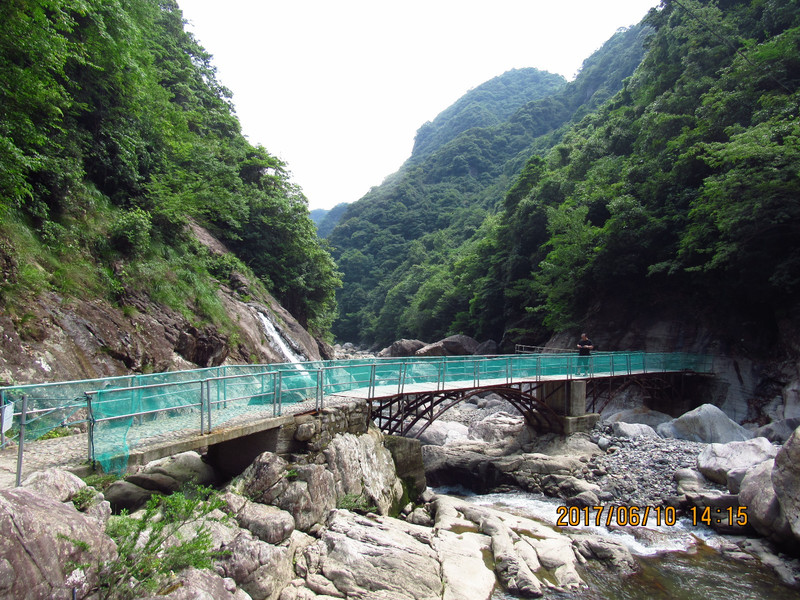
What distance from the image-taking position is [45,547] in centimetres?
349

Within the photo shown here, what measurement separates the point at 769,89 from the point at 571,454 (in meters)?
19.8

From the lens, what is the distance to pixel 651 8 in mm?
36688

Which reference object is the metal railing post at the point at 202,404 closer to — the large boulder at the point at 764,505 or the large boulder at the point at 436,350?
the large boulder at the point at 764,505

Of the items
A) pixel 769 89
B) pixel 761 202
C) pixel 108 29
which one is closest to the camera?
pixel 108 29

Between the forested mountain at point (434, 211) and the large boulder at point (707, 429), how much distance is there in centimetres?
3825

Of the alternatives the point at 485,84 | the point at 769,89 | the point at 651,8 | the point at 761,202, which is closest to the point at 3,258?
the point at 761,202

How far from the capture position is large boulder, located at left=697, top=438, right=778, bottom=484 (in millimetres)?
11094

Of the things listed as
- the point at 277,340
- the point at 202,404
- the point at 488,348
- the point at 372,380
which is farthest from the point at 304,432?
the point at 488,348

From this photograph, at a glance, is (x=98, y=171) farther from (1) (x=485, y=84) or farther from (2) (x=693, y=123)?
(1) (x=485, y=84)

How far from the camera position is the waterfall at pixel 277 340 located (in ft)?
62.7

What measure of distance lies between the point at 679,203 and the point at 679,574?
19157 millimetres

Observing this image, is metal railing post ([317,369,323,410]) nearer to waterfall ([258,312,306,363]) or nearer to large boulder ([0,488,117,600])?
large boulder ([0,488,117,600])

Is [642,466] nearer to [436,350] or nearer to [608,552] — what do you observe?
[608,552]

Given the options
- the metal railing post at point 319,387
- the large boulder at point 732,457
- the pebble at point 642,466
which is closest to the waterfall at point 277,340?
the metal railing post at point 319,387
